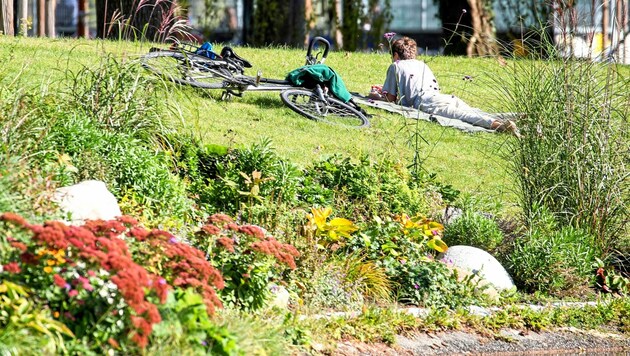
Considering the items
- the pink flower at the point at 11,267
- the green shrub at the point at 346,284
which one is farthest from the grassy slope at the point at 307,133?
the pink flower at the point at 11,267

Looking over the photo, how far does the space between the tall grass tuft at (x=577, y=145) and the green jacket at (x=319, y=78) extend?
320 centimetres

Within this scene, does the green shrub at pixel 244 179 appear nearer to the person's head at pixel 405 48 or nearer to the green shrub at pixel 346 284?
the green shrub at pixel 346 284

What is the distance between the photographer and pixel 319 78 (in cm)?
1199

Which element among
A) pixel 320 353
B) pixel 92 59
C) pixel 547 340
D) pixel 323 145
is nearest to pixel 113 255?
pixel 320 353

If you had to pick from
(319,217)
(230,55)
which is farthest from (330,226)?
(230,55)

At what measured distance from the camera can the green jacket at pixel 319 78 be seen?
1196 cm


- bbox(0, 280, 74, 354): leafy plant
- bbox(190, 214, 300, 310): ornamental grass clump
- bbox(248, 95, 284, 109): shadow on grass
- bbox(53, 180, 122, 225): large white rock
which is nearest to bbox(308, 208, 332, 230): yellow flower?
bbox(190, 214, 300, 310): ornamental grass clump

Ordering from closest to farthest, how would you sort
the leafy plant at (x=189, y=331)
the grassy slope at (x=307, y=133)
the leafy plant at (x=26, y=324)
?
the leafy plant at (x=26, y=324)
the leafy plant at (x=189, y=331)
the grassy slope at (x=307, y=133)

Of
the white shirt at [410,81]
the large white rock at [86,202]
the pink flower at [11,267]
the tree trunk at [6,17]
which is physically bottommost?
the pink flower at [11,267]

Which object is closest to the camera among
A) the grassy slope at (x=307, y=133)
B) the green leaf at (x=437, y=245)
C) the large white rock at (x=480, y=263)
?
the large white rock at (x=480, y=263)

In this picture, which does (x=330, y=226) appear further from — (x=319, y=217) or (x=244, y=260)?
(x=244, y=260)

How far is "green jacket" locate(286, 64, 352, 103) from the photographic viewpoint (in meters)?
12.0

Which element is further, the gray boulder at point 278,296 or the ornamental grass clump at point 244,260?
the gray boulder at point 278,296

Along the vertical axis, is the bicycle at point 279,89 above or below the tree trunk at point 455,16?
below
